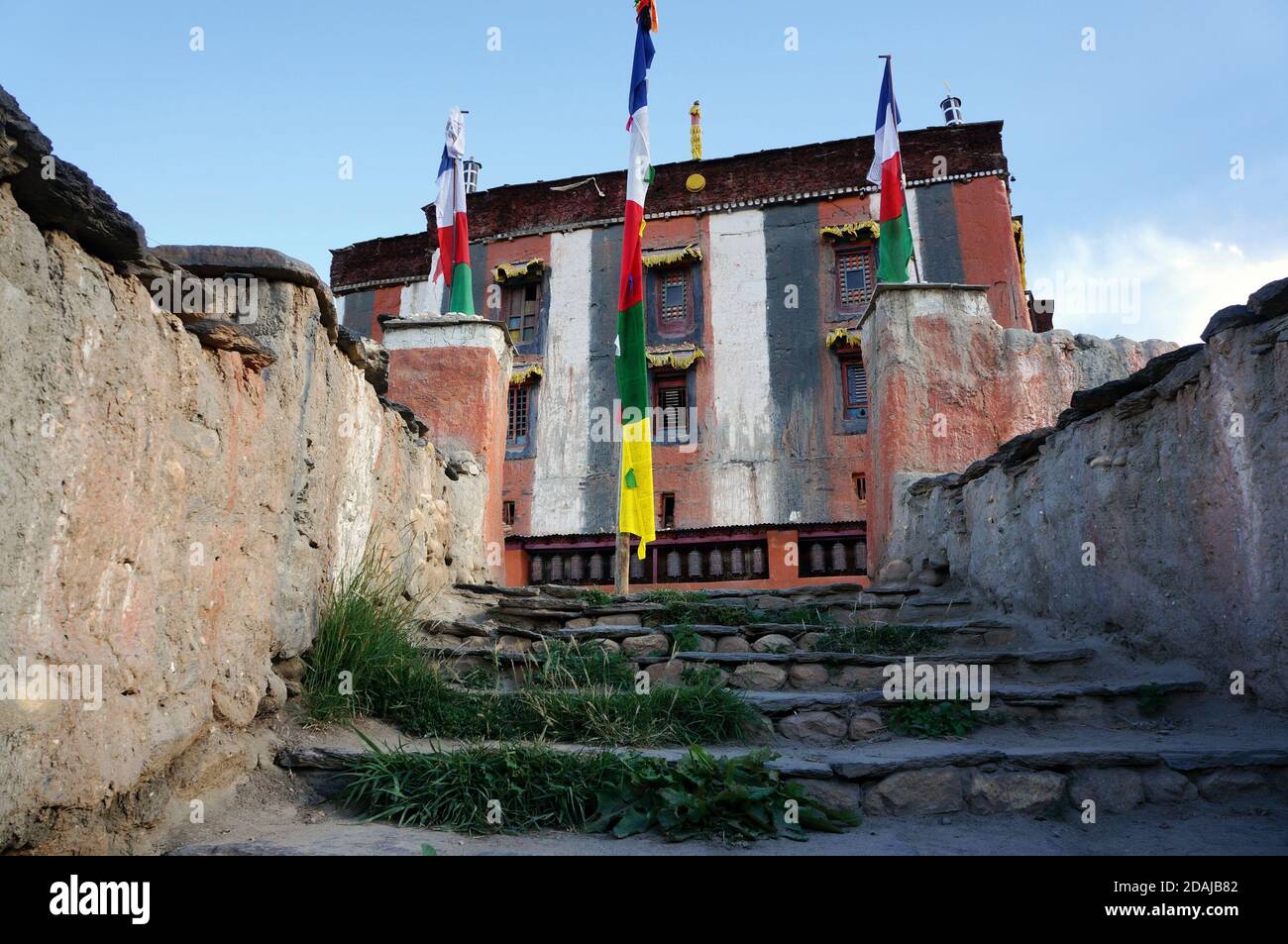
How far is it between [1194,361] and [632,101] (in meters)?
7.16

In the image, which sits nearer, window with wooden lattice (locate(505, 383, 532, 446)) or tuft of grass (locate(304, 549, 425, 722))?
tuft of grass (locate(304, 549, 425, 722))

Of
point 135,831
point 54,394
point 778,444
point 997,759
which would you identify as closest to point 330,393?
point 54,394

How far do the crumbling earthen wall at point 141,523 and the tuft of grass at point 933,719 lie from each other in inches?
107

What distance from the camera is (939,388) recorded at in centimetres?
770

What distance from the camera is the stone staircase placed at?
3.38 m

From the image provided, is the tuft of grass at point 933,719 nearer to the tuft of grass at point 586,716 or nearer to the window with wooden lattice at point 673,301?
the tuft of grass at point 586,716

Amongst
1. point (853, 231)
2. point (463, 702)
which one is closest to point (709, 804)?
point (463, 702)

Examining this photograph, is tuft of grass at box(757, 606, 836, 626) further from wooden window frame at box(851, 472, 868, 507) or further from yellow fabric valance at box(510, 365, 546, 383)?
yellow fabric valance at box(510, 365, 546, 383)

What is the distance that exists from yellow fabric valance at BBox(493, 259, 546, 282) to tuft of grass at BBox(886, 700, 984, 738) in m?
16.3

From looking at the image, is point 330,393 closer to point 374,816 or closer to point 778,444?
point 374,816

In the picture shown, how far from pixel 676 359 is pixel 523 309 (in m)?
3.82

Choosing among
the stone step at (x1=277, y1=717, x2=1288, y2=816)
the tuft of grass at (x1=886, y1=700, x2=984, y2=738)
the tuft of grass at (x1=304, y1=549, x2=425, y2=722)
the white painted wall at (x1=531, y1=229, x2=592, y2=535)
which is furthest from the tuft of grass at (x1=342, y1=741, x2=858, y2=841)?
the white painted wall at (x1=531, y1=229, x2=592, y2=535)

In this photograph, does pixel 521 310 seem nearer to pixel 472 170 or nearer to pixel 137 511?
pixel 472 170
